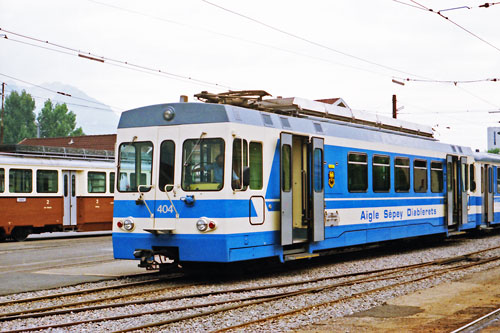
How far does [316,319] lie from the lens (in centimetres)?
882

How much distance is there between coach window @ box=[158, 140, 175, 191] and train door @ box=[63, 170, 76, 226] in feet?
45.7

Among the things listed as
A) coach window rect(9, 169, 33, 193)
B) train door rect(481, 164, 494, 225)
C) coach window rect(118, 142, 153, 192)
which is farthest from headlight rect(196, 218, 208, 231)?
train door rect(481, 164, 494, 225)

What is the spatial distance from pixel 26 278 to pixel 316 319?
642 centimetres

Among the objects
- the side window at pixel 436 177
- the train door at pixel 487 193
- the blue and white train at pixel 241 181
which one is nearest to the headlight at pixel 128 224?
the blue and white train at pixel 241 181

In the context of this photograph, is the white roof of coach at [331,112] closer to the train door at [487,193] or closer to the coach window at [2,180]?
the train door at [487,193]

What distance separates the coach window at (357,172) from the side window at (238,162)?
12.7 feet

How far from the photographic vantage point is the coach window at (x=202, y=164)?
11.8m

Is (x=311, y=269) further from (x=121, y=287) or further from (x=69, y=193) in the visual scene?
(x=69, y=193)

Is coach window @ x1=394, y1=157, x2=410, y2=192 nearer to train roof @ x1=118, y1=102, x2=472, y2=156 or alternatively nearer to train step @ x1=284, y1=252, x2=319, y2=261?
train roof @ x1=118, y1=102, x2=472, y2=156

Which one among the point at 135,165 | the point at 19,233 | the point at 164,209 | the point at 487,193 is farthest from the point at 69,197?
the point at 487,193

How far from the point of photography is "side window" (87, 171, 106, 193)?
2639 centimetres

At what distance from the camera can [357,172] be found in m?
15.6

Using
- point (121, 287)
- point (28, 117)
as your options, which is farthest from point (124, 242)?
point (28, 117)

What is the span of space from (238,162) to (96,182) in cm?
1586
